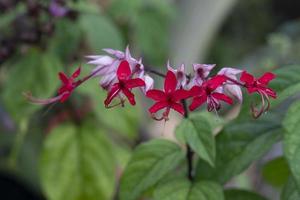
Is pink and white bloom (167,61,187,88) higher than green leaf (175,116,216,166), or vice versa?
pink and white bloom (167,61,187,88)

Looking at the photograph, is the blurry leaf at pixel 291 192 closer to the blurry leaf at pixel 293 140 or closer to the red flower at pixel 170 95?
the blurry leaf at pixel 293 140

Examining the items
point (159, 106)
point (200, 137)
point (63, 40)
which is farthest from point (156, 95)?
point (63, 40)

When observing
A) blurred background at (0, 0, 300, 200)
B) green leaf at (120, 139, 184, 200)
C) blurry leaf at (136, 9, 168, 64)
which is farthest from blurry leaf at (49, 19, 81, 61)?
blurry leaf at (136, 9, 168, 64)

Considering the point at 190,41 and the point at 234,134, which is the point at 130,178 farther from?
the point at 190,41

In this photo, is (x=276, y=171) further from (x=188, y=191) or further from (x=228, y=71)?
(x=228, y=71)

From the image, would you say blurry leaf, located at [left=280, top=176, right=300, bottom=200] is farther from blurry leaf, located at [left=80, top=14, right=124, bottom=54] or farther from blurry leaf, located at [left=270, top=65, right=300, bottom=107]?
blurry leaf, located at [left=80, top=14, right=124, bottom=54]

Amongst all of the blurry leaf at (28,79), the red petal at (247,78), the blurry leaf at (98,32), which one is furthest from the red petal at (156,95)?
the blurry leaf at (98,32)
